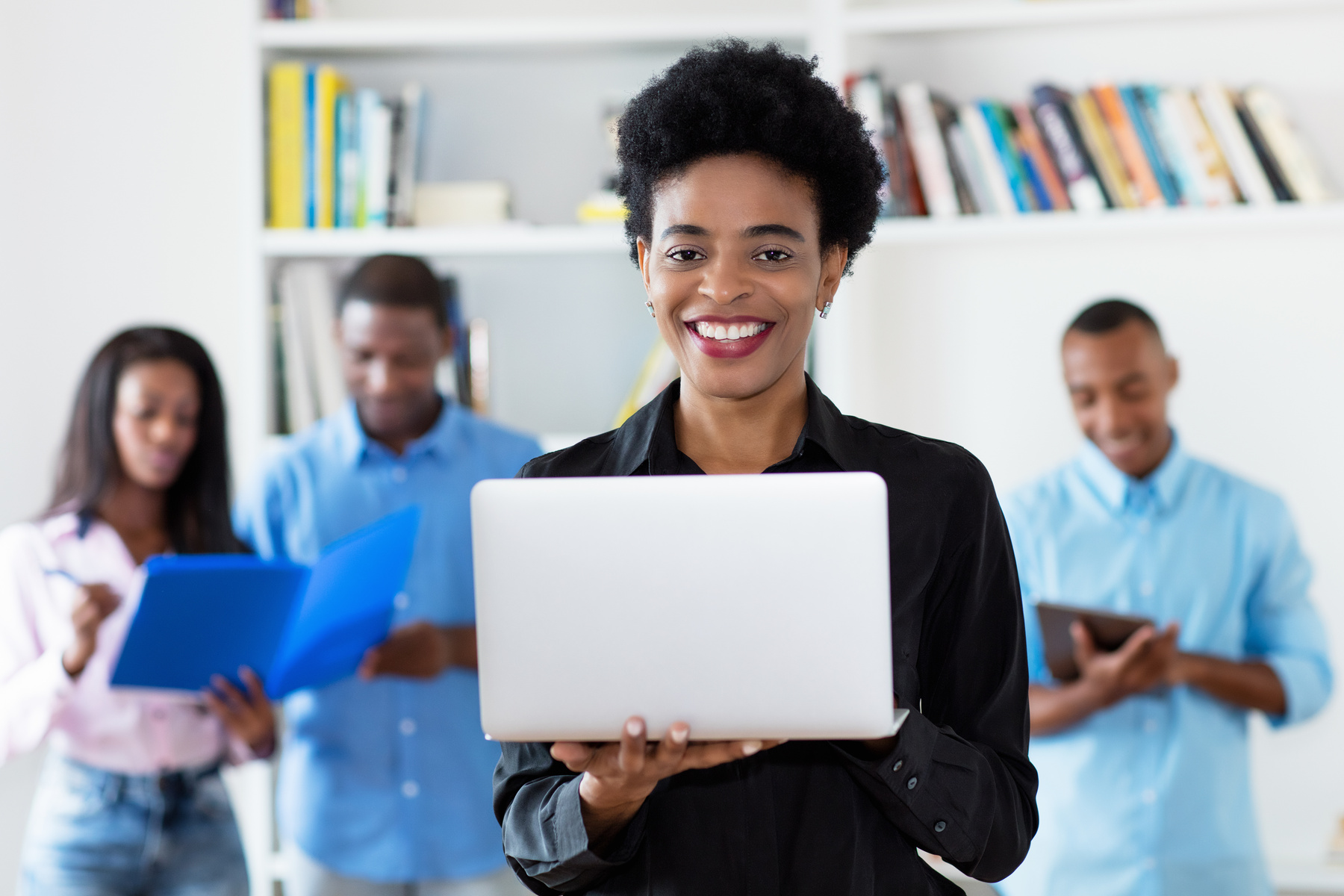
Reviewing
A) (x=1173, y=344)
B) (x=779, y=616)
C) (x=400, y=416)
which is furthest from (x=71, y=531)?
(x=1173, y=344)

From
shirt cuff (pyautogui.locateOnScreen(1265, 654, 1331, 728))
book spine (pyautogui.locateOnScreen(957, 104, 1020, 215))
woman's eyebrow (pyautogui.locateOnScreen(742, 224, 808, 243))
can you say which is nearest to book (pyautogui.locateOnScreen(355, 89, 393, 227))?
book spine (pyautogui.locateOnScreen(957, 104, 1020, 215))

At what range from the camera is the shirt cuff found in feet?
7.15

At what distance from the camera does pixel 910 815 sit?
3.32 ft

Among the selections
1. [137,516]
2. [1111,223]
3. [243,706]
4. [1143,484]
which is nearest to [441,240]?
[137,516]

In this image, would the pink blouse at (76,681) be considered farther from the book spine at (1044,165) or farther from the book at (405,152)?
the book spine at (1044,165)

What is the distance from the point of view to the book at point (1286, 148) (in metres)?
2.57

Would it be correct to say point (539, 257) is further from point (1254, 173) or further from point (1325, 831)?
point (1325, 831)

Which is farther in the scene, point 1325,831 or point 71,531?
point 1325,831

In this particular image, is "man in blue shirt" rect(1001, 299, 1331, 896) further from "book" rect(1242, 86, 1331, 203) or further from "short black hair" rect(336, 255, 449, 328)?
"short black hair" rect(336, 255, 449, 328)

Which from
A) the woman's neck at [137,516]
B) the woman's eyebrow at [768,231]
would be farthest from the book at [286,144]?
the woman's eyebrow at [768,231]

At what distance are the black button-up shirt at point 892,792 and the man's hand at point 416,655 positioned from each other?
1050 mm

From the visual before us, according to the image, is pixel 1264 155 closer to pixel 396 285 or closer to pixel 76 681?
pixel 396 285

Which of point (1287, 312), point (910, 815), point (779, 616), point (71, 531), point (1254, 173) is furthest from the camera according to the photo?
point (1287, 312)

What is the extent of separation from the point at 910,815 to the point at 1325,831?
87.5 inches
